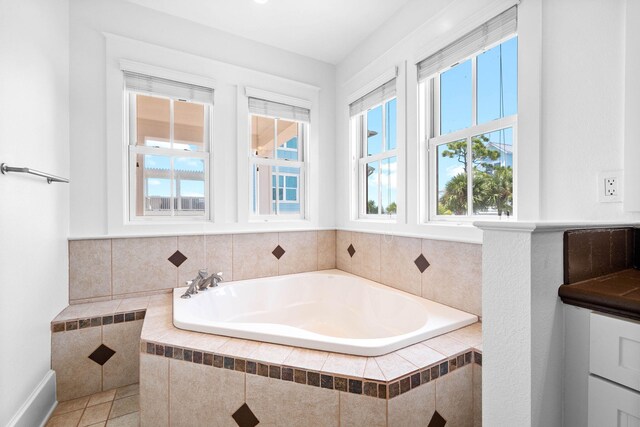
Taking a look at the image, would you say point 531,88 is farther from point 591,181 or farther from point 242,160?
point 242,160

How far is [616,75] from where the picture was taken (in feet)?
3.62

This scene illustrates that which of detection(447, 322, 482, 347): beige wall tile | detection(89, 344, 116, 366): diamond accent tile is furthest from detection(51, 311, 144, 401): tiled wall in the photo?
detection(447, 322, 482, 347): beige wall tile

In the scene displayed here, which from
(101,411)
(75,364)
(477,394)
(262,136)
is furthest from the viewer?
(262,136)

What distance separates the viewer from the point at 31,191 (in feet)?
4.83

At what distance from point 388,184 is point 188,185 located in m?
1.71

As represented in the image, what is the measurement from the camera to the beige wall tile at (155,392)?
1325 mm

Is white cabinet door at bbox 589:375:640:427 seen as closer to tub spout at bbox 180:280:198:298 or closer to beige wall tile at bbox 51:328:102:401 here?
tub spout at bbox 180:280:198:298

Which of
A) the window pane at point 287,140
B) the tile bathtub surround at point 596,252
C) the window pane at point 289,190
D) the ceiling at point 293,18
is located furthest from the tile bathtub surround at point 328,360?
the ceiling at point 293,18

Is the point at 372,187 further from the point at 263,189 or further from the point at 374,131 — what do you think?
Answer: the point at 263,189

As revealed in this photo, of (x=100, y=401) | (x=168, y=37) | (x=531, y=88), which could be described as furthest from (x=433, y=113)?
(x=100, y=401)

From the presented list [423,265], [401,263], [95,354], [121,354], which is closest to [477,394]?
[423,265]

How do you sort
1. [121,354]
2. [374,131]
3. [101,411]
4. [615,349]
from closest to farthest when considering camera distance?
[615,349] → [101,411] → [121,354] → [374,131]

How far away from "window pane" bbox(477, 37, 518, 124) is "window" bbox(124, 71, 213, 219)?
203cm

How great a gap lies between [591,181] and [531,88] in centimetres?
52
